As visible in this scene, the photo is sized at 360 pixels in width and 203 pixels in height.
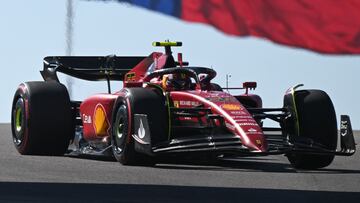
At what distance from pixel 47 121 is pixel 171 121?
6.12 feet

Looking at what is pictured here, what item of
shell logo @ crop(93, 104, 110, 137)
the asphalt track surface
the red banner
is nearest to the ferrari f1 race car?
shell logo @ crop(93, 104, 110, 137)

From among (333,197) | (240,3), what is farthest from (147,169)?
(240,3)

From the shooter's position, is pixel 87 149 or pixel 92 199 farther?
pixel 87 149

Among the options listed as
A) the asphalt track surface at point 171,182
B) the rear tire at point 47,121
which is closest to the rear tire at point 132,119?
the asphalt track surface at point 171,182

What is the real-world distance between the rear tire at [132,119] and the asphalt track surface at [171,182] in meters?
0.23

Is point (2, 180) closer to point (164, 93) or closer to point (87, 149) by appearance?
point (164, 93)

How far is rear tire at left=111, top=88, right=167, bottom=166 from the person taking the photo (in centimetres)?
952

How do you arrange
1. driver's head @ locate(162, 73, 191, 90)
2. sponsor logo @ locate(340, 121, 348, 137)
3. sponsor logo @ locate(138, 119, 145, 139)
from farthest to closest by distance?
driver's head @ locate(162, 73, 191, 90) < sponsor logo @ locate(340, 121, 348, 137) < sponsor logo @ locate(138, 119, 145, 139)

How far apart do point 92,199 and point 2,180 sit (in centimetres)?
184

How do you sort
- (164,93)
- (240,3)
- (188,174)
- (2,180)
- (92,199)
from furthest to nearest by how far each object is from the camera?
(164,93) → (188,174) → (2,180) → (92,199) → (240,3)

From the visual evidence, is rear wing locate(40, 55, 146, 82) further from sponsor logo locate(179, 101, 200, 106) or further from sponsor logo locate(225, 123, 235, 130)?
sponsor logo locate(225, 123, 235, 130)

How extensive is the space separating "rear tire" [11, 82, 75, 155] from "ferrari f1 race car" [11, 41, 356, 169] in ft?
0.04

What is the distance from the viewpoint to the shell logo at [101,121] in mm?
11188

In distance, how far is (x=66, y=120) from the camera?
11.3 m
